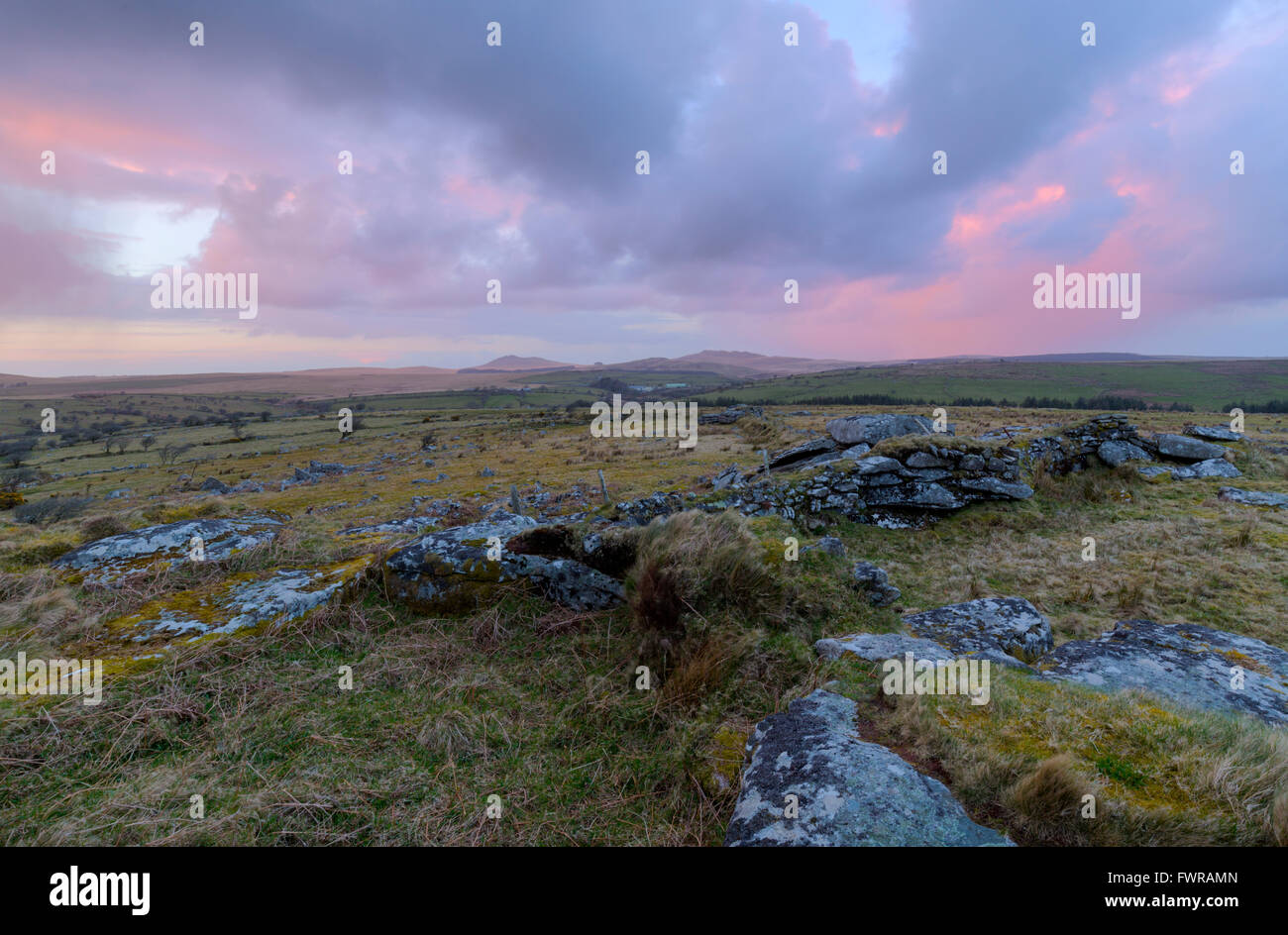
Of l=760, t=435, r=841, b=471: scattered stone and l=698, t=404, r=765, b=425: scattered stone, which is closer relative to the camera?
l=760, t=435, r=841, b=471: scattered stone

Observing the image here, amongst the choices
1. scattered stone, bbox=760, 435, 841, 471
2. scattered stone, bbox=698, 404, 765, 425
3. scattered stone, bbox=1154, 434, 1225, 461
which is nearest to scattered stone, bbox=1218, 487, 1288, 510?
scattered stone, bbox=1154, 434, 1225, 461

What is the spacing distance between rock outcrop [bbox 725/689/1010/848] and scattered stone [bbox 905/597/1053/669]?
8.60 ft

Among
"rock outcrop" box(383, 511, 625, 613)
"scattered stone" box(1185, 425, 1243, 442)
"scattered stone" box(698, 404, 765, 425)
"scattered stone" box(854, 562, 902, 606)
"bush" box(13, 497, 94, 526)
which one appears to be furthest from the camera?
"scattered stone" box(698, 404, 765, 425)

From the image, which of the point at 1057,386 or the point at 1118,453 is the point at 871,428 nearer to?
the point at 1118,453

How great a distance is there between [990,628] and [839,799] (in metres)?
4.34

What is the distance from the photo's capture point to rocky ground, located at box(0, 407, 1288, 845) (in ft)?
9.00

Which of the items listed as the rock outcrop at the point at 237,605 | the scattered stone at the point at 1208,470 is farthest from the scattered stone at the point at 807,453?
the rock outcrop at the point at 237,605

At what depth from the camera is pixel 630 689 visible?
172 inches

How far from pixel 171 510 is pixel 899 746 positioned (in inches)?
433

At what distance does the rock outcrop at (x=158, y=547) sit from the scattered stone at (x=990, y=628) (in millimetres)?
8526
